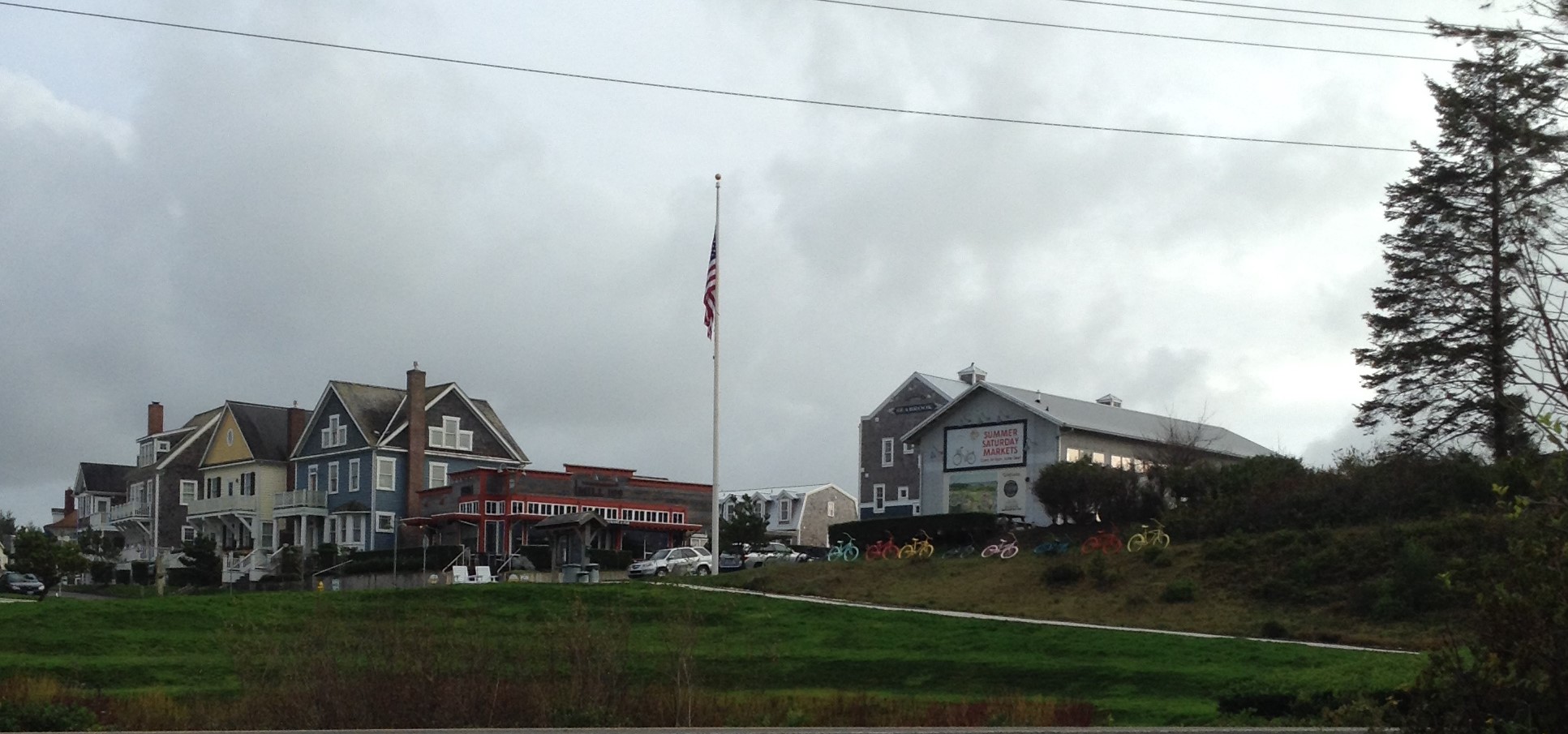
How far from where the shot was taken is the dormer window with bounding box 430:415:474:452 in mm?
74188

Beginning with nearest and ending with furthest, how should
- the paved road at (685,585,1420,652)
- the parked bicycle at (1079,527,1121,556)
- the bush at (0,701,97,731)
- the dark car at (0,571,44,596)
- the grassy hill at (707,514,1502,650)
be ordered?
1. the bush at (0,701,97,731)
2. the paved road at (685,585,1420,652)
3. the grassy hill at (707,514,1502,650)
4. the parked bicycle at (1079,527,1121,556)
5. the dark car at (0,571,44,596)

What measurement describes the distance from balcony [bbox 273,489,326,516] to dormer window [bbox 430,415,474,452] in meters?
6.33

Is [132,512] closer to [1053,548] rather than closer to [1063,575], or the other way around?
[1053,548]

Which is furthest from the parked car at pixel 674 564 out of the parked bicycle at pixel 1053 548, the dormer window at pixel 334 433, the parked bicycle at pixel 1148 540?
the dormer window at pixel 334 433

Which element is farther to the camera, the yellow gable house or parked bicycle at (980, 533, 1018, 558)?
the yellow gable house

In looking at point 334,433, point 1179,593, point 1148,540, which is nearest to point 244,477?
point 334,433

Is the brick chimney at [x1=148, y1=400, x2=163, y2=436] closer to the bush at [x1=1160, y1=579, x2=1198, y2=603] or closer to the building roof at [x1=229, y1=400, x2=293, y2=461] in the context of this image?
the building roof at [x1=229, y1=400, x2=293, y2=461]

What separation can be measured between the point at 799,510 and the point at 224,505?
109ft

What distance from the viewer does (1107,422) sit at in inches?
2574

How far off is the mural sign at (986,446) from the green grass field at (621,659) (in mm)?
26195

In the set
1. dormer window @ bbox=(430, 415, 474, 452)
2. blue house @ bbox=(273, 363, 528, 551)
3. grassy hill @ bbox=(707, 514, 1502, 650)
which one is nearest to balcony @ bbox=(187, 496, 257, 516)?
blue house @ bbox=(273, 363, 528, 551)

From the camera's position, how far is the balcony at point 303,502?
74.3 m

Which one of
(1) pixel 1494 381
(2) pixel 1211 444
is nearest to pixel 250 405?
(2) pixel 1211 444

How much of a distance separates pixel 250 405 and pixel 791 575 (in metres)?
47.1
